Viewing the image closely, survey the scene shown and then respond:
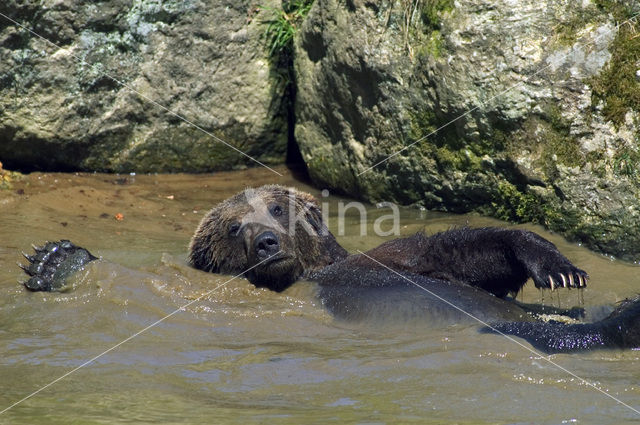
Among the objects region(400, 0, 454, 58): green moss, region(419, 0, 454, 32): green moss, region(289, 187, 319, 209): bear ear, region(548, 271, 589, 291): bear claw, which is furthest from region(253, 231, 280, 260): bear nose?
region(419, 0, 454, 32): green moss

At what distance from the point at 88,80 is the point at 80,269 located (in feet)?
10.3

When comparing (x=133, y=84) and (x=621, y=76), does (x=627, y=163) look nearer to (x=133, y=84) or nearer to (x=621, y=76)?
(x=621, y=76)

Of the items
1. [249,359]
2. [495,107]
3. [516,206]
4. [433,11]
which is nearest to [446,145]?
[495,107]

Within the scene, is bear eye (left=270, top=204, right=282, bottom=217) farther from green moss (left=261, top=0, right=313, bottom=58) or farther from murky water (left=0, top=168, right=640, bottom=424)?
green moss (left=261, top=0, right=313, bottom=58)

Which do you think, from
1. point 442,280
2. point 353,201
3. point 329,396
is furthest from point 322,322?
point 353,201

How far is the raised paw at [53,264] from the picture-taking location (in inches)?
264

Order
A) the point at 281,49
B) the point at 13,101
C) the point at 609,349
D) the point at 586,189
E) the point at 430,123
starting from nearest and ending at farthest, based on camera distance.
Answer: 1. the point at 609,349
2. the point at 586,189
3. the point at 430,123
4. the point at 13,101
5. the point at 281,49

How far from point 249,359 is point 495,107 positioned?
3.55 meters

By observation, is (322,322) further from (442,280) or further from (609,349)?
(609,349)

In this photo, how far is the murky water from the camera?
4363mm

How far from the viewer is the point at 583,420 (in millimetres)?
4145

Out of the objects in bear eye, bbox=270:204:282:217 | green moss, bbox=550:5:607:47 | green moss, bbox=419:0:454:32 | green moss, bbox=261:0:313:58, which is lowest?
bear eye, bbox=270:204:282:217

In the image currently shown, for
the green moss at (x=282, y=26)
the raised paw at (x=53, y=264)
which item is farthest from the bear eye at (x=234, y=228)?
the green moss at (x=282, y=26)

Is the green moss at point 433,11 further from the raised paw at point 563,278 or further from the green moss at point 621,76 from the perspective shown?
the raised paw at point 563,278
